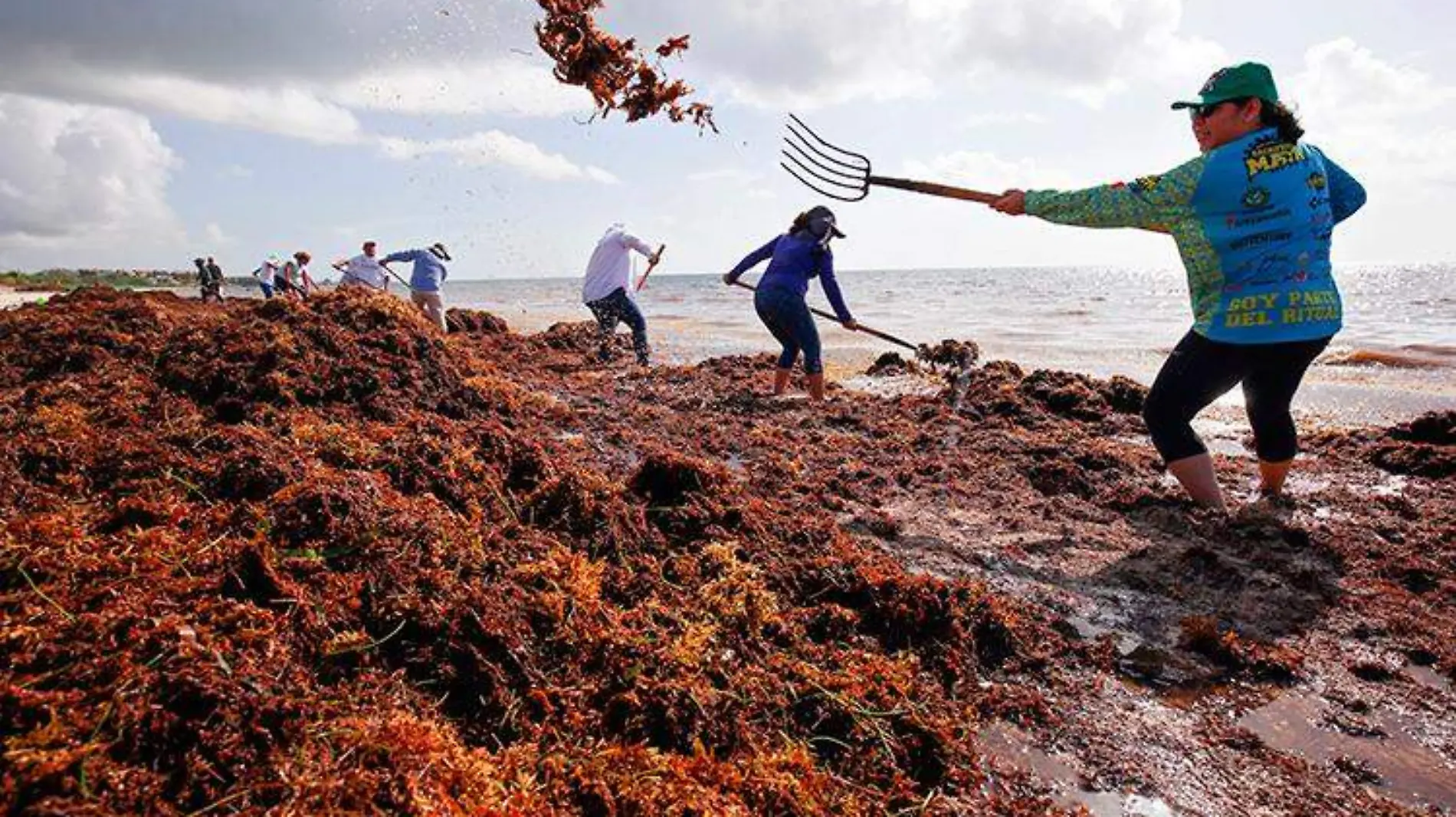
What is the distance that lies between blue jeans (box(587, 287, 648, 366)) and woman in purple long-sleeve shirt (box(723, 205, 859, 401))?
2.53 meters

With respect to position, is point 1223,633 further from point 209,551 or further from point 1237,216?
point 209,551

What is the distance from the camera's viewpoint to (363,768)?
170cm

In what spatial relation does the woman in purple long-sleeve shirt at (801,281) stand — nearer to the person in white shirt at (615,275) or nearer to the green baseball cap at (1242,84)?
the person in white shirt at (615,275)

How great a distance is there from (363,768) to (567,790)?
45 cm

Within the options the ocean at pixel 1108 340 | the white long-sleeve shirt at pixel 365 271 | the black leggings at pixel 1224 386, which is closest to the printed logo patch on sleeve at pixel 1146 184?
the black leggings at pixel 1224 386

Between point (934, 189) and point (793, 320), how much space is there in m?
2.85

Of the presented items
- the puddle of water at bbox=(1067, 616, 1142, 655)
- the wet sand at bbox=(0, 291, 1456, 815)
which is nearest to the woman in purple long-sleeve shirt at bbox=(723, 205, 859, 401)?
the wet sand at bbox=(0, 291, 1456, 815)

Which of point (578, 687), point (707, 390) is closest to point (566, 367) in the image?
point (707, 390)

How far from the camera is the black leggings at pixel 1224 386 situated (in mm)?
4105

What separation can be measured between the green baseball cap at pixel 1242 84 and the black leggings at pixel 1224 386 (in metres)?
1.21

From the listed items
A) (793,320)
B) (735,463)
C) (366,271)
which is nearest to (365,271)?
(366,271)

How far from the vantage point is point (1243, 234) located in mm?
3979

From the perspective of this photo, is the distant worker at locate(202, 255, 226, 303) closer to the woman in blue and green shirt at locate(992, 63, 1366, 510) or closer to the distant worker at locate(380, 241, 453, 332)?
the distant worker at locate(380, 241, 453, 332)

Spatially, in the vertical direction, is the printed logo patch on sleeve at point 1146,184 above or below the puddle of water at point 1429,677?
above
